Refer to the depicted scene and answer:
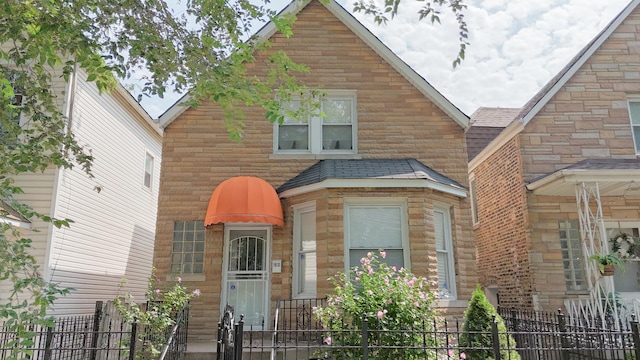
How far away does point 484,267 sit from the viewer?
14.3 metres

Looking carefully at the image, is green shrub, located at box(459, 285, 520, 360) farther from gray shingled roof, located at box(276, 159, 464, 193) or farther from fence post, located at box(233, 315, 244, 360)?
fence post, located at box(233, 315, 244, 360)

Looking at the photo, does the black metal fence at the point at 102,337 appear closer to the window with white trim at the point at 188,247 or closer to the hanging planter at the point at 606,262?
the window with white trim at the point at 188,247

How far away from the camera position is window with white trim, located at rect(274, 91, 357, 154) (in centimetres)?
1154

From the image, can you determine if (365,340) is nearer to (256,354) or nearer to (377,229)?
(256,354)

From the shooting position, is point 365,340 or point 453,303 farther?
point 453,303

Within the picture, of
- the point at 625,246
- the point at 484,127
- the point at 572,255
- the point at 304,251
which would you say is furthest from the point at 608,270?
the point at 484,127

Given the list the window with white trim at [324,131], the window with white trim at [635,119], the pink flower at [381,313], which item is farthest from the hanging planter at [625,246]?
the pink flower at [381,313]

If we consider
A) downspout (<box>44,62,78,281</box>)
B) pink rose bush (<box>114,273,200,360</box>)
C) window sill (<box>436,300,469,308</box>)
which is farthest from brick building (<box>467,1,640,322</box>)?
downspout (<box>44,62,78,281</box>)

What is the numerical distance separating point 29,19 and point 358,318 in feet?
18.8

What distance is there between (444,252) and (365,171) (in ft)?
8.62

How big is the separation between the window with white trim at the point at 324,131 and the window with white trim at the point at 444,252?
2614 millimetres

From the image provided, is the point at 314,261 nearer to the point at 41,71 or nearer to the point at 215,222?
the point at 215,222

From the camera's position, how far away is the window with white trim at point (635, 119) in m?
11.9

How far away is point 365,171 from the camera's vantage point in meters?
10.3
